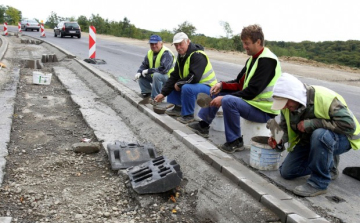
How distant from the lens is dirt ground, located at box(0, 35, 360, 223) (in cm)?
357

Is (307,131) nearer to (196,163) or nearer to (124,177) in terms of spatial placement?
(196,163)

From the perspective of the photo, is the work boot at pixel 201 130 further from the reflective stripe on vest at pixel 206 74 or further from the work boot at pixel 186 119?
the reflective stripe on vest at pixel 206 74

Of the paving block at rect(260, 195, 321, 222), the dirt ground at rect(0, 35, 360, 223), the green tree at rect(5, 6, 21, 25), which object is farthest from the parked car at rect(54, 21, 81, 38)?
the green tree at rect(5, 6, 21, 25)

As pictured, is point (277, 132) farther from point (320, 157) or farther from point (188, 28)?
point (188, 28)

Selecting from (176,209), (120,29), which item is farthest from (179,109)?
(120,29)

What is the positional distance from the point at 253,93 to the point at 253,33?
2.27 feet

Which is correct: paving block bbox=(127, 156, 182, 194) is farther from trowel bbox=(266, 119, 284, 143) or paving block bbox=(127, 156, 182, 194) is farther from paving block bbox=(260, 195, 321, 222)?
trowel bbox=(266, 119, 284, 143)

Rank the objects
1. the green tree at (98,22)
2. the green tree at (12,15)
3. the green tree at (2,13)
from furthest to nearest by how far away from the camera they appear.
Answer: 1. the green tree at (12,15)
2. the green tree at (2,13)
3. the green tree at (98,22)

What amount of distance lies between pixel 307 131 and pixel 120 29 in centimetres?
4909

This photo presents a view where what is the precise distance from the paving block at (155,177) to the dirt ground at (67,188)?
0.11 m

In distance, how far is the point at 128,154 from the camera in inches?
186

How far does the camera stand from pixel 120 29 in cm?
5056

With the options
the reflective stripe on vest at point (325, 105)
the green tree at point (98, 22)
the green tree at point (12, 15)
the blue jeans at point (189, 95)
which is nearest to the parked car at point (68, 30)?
the green tree at point (98, 22)

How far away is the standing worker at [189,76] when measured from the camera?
5.77m
